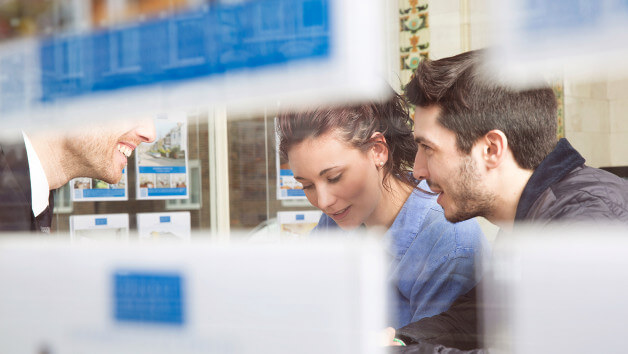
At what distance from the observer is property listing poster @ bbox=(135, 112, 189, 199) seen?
5.19 feet

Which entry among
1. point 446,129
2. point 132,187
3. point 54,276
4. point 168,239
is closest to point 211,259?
point 168,239

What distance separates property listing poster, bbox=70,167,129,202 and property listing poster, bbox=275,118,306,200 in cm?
47

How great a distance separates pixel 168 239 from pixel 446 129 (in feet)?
2.31

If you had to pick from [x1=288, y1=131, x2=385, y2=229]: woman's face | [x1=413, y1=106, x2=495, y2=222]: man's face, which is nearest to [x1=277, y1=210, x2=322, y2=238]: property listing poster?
[x1=288, y1=131, x2=385, y2=229]: woman's face

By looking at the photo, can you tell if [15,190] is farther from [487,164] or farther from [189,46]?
[487,164]

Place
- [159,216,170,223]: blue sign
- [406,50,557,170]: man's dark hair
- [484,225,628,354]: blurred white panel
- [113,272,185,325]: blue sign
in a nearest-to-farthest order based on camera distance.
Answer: [484,225,628,354]: blurred white panel
[406,50,557,170]: man's dark hair
[113,272,185,325]: blue sign
[159,216,170,223]: blue sign

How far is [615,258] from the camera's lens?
3.28 ft

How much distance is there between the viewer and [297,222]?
4.54ft

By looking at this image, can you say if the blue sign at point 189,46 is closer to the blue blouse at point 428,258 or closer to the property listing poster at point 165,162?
the property listing poster at point 165,162

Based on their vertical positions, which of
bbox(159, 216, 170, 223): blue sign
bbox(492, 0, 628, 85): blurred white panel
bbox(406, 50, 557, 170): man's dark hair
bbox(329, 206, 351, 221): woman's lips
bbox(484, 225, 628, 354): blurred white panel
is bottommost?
bbox(484, 225, 628, 354): blurred white panel

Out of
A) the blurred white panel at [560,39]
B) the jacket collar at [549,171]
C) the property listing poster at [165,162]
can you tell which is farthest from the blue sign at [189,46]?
A: the jacket collar at [549,171]

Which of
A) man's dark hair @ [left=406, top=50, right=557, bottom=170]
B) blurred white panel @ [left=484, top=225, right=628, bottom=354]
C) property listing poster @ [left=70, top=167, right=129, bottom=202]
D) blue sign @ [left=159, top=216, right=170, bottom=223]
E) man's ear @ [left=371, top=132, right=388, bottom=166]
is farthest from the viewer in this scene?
property listing poster @ [left=70, top=167, right=129, bottom=202]

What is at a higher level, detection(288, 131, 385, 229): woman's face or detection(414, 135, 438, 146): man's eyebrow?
detection(414, 135, 438, 146): man's eyebrow

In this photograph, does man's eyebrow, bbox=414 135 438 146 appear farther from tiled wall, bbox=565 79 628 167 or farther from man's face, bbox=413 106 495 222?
tiled wall, bbox=565 79 628 167
